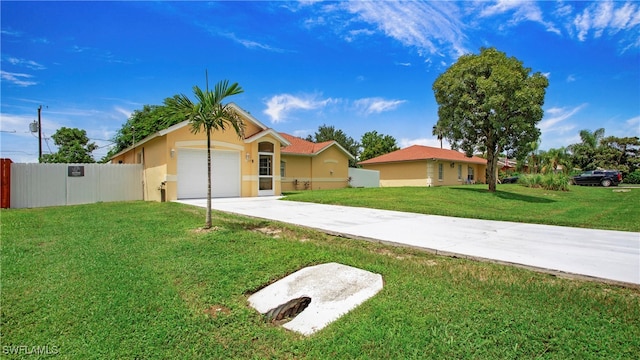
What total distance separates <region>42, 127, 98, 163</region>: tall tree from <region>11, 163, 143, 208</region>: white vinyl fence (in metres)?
25.3

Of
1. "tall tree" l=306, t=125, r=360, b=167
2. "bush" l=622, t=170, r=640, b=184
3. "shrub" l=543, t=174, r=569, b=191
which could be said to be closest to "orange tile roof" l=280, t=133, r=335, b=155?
"shrub" l=543, t=174, r=569, b=191

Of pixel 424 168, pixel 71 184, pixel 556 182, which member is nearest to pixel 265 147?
pixel 71 184

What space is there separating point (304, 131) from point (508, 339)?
55362mm

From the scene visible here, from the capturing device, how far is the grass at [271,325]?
106 inches

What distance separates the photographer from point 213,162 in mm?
15422

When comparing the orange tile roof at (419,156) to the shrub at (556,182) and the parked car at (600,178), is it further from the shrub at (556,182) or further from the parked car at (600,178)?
the parked car at (600,178)

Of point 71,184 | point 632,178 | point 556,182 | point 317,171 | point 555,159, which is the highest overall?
point 555,159

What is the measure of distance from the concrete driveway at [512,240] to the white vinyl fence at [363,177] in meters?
18.5

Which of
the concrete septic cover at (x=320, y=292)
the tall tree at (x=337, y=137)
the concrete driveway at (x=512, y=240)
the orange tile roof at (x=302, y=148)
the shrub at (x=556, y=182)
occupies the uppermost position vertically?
the tall tree at (x=337, y=137)

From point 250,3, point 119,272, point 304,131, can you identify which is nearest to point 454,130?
point 250,3

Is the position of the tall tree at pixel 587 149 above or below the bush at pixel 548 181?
above

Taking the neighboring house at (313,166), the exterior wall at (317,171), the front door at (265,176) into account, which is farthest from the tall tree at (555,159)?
the front door at (265,176)

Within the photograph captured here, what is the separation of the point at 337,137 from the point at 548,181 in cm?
3482

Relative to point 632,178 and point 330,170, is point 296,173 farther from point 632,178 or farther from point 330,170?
point 632,178
